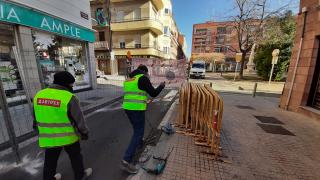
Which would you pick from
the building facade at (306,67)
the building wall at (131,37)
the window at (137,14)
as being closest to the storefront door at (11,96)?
the building facade at (306,67)

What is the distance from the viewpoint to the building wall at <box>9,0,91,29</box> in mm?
6258

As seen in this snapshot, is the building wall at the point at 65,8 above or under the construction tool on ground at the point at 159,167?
above

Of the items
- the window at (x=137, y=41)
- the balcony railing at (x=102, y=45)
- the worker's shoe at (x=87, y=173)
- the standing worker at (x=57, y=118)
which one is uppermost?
the window at (x=137, y=41)

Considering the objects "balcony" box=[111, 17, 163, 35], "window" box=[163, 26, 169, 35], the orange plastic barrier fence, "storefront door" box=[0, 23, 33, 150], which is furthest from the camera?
"window" box=[163, 26, 169, 35]

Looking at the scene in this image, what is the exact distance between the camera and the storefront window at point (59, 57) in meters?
6.92

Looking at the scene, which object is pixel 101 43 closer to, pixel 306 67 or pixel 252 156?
pixel 306 67

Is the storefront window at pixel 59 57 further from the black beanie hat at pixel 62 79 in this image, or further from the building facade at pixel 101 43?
the building facade at pixel 101 43

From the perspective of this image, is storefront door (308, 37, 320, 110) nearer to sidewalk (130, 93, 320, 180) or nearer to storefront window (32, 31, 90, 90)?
sidewalk (130, 93, 320, 180)

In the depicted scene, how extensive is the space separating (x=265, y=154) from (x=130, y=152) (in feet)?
9.38

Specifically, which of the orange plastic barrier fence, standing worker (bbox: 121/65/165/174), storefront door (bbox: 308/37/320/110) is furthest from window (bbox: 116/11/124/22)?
standing worker (bbox: 121/65/165/174)

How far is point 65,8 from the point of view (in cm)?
771

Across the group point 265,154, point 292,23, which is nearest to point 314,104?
point 265,154

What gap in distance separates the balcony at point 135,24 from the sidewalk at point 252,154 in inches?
798

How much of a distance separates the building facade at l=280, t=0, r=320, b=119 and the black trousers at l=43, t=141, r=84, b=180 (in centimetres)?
741
